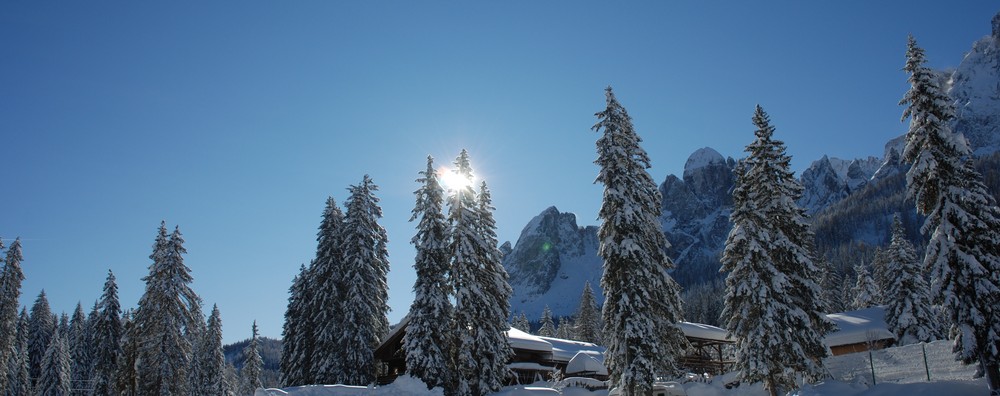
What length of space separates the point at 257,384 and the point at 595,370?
140 feet

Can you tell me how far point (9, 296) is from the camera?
145 ft

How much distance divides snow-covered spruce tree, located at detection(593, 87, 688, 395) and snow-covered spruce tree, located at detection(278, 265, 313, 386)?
22.5 metres

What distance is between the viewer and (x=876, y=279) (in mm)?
64812

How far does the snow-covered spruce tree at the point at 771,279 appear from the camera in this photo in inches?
1078

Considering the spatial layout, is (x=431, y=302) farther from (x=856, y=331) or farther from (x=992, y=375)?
(x=856, y=331)

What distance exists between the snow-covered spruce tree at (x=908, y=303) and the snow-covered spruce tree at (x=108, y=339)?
5878 centimetres

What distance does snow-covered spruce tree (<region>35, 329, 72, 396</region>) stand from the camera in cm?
5847

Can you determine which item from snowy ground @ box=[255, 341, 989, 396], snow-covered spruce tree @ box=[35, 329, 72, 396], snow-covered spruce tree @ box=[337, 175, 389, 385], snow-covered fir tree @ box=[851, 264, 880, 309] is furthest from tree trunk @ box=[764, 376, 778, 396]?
snow-covered spruce tree @ box=[35, 329, 72, 396]

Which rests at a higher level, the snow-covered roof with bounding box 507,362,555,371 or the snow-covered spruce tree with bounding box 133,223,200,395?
the snow-covered spruce tree with bounding box 133,223,200,395

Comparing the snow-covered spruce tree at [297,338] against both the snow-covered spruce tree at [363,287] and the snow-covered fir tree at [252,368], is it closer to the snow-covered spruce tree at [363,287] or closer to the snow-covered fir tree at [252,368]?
the snow-covered spruce tree at [363,287]

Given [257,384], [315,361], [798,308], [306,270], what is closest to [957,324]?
[798,308]

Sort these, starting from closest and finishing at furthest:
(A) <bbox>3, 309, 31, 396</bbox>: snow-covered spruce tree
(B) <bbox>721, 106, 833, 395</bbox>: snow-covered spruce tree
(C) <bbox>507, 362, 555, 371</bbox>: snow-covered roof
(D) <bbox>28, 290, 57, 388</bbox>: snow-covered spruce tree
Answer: (B) <bbox>721, 106, 833, 395</bbox>: snow-covered spruce tree → (C) <bbox>507, 362, 555, 371</bbox>: snow-covered roof → (A) <bbox>3, 309, 31, 396</bbox>: snow-covered spruce tree → (D) <bbox>28, 290, 57, 388</bbox>: snow-covered spruce tree

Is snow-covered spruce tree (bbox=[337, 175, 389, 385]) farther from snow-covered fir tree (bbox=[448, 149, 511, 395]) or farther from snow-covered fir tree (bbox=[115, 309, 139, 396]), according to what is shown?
snow-covered fir tree (bbox=[115, 309, 139, 396])

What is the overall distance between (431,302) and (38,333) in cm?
6517
